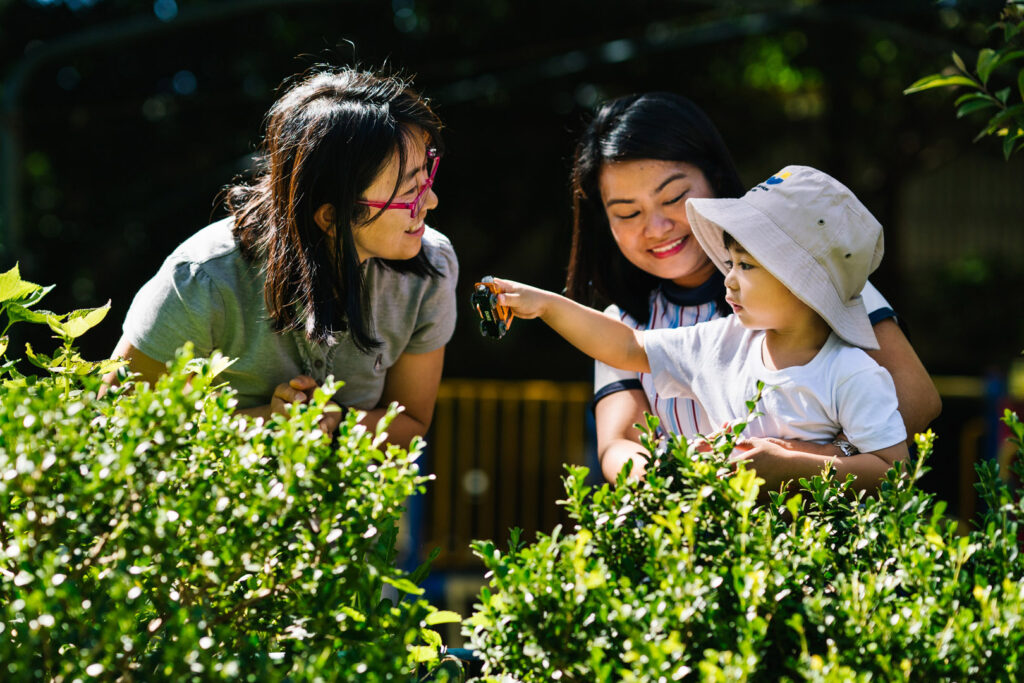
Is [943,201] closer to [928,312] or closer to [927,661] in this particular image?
[928,312]

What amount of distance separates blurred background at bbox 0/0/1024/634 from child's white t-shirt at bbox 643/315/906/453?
4.07 m

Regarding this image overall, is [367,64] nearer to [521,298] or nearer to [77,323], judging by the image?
[521,298]

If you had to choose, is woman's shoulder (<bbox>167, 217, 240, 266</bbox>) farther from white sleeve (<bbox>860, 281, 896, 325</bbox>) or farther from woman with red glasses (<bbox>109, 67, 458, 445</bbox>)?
white sleeve (<bbox>860, 281, 896, 325</bbox>)

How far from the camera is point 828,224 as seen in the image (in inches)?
90.8

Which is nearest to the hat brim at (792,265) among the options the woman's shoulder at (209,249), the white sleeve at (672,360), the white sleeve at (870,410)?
the white sleeve at (870,410)

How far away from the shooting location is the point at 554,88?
9508 millimetres

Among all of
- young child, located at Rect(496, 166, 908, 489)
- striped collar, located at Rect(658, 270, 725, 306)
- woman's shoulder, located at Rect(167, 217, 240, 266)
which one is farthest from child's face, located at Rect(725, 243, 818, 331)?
woman's shoulder, located at Rect(167, 217, 240, 266)

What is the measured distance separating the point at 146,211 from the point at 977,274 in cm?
1205

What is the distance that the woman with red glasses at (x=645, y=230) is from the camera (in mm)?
2684

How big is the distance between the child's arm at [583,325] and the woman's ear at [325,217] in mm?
427

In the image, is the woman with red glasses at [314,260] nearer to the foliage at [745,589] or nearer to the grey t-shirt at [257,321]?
the grey t-shirt at [257,321]

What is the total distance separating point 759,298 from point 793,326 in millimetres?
123

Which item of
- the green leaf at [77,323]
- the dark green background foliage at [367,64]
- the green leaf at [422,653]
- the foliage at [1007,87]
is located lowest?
the green leaf at [422,653]

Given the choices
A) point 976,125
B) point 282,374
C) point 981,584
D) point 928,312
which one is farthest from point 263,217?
point 928,312
